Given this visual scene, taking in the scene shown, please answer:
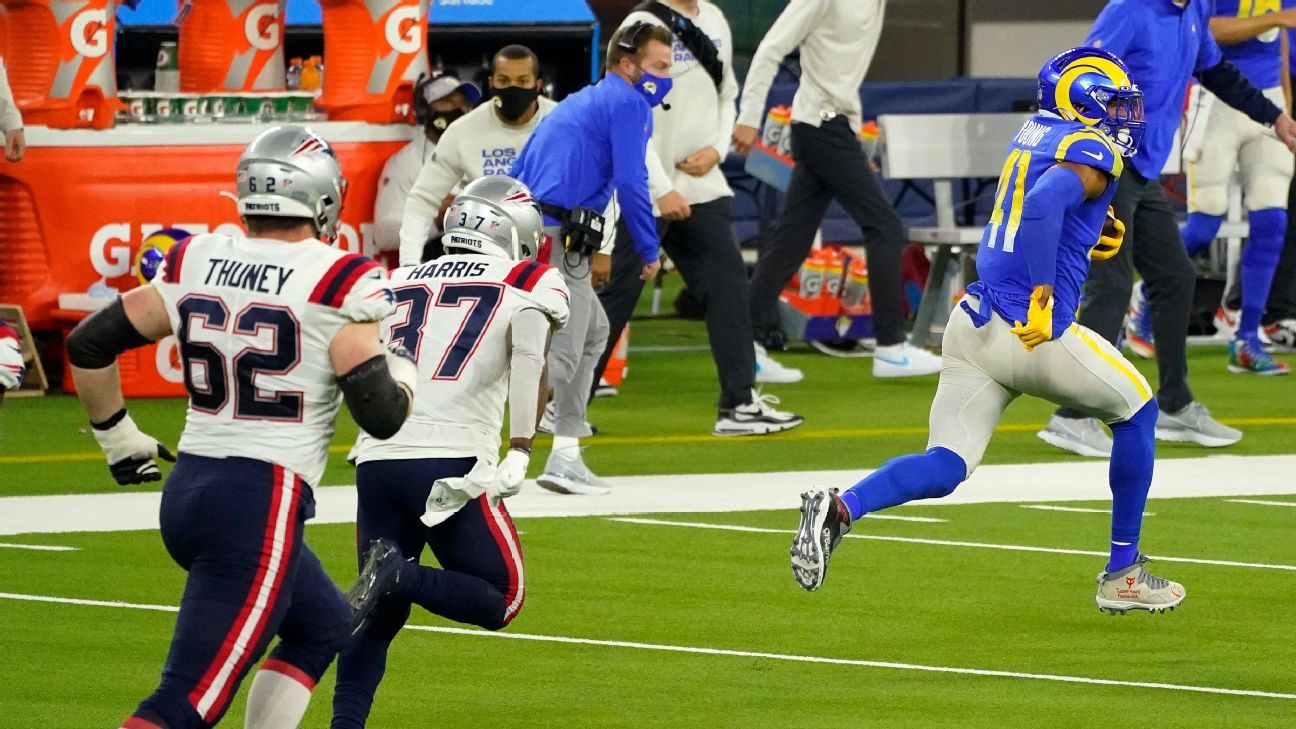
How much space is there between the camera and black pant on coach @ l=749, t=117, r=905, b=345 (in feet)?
43.1

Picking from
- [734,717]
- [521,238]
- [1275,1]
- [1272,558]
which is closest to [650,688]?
[734,717]

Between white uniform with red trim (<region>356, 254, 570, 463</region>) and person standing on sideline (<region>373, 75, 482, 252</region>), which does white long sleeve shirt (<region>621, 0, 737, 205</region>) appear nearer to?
person standing on sideline (<region>373, 75, 482, 252</region>)

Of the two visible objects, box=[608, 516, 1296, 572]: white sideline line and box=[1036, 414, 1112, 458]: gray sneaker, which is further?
box=[1036, 414, 1112, 458]: gray sneaker

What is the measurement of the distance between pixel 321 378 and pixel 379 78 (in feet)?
29.9

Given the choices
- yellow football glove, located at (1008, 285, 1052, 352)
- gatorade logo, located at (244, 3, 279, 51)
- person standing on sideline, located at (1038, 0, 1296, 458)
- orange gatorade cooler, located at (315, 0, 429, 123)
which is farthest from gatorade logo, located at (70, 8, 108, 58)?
yellow football glove, located at (1008, 285, 1052, 352)

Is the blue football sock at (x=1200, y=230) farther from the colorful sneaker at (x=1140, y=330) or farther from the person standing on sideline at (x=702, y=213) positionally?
the person standing on sideline at (x=702, y=213)

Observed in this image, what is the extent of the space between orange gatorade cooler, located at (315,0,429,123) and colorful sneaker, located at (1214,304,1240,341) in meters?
6.03

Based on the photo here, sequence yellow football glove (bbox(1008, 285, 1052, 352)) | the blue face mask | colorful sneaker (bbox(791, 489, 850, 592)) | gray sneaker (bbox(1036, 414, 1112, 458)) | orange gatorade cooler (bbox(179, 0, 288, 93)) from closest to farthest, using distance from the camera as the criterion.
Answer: colorful sneaker (bbox(791, 489, 850, 592)) → yellow football glove (bbox(1008, 285, 1052, 352)) → the blue face mask → gray sneaker (bbox(1036, 414, 1112, 458)) → orange gatorade cooler (bbox(179, 0, 288, 93))

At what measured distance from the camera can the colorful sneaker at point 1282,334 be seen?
51.3 ft

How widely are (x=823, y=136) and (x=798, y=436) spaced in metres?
2.10

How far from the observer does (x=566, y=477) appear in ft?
32.7

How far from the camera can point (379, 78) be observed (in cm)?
1382

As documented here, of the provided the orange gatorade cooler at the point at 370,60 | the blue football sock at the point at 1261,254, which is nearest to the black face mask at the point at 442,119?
the orange gatorade cooler at the point at 370,60

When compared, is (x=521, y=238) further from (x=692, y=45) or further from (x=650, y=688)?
(x=692, y=45)
